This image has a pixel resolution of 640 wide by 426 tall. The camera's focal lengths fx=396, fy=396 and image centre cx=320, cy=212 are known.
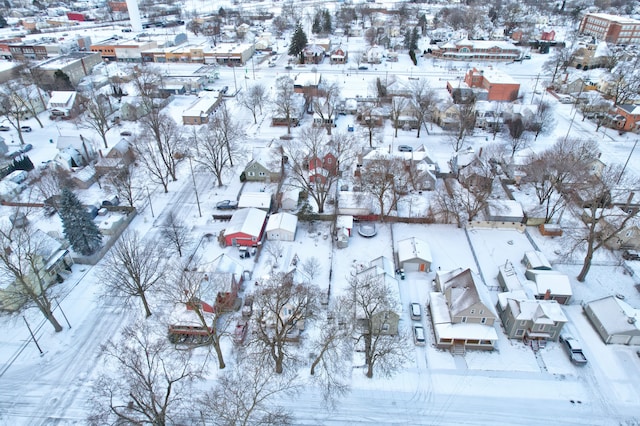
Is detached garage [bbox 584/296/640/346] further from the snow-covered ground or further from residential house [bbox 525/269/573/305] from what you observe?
residential house [bbox 525/269/573/305]

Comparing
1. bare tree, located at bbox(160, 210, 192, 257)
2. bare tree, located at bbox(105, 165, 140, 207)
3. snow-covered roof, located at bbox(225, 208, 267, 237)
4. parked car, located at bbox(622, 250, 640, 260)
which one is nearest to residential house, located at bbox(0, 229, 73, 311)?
bare tree, located at bbox(160, 210, 192, 257)

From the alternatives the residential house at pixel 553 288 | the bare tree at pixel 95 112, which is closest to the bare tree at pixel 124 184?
the bare tree at pixel 95 112

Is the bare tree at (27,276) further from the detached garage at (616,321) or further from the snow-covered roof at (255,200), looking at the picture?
the detached garage at (616,321)

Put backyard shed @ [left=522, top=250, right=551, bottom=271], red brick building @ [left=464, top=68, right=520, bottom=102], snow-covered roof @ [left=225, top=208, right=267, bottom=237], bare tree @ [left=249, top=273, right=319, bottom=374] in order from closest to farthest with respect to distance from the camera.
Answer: bare tree @ [left=249, top=273, right=319, bottom=374] < backyard shed @ [left=522, top=250, right=551, bottom=271] < snow-covered roof @ [left=225, top=208, right=267, bottom=237] < red brick building @ [left=464, top=68, right=520, bottom=102]

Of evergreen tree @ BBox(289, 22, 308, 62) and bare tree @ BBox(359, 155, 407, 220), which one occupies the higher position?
evergreen tree @ BBox(289, 22, 308, 62)

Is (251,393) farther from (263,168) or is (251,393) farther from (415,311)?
(263,168)

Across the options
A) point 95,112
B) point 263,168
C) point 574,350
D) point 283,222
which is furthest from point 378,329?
point 95,112

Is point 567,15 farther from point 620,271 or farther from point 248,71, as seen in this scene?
point 620,271

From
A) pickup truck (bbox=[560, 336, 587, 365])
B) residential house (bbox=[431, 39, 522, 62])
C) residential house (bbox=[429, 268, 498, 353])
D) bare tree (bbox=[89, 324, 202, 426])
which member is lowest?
bare tree (bbox=[89, 324, 202, 426])
